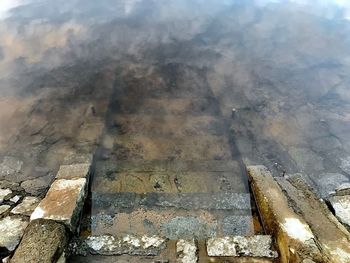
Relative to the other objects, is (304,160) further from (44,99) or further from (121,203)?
(44,99)

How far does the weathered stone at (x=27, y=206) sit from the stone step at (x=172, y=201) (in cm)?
73

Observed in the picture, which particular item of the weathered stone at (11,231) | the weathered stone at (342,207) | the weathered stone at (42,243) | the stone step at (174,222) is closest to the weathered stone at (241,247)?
the stone step at (174,222)

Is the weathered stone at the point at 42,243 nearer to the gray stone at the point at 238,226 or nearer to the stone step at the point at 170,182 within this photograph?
the stone step at the point at 170,182

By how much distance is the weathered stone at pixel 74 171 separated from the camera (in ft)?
13.2

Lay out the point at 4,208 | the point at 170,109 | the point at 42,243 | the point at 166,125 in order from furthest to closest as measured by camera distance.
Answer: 1. the point at 170,109
2. the point at 166,125
3. the point at 4,208
4. the point at 42,243

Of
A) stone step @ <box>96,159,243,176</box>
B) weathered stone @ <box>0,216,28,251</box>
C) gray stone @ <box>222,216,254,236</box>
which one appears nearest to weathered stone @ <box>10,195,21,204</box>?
weathered stone @ <box>0,216,28,251</box>

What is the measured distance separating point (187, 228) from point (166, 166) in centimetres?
133

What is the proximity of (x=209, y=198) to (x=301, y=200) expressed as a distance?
1.16m

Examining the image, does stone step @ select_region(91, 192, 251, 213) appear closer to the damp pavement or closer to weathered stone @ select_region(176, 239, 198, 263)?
the damp pavement

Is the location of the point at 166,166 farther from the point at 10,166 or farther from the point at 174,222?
the point at 10,166

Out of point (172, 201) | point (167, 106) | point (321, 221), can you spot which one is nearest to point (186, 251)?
point (172, 201)

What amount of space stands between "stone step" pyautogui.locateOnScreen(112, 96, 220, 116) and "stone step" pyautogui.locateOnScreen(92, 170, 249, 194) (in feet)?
5.31

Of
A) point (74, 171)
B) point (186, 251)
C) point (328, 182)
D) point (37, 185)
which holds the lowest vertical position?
point (328, 182)

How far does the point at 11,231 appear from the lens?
336 cm
